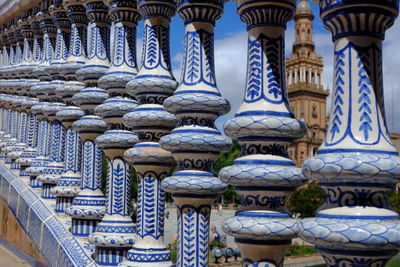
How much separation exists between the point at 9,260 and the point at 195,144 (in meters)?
4.30

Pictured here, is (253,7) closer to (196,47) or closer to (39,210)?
(196,47)

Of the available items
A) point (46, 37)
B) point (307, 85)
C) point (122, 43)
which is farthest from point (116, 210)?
point (307, 85)

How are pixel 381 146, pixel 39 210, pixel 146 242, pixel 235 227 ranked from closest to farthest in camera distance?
pixel 381 146 → pixel 235 227 → pixel 146 242 → pixel 39 210

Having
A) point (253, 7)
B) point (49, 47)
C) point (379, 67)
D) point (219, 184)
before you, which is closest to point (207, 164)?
point (219, 184)

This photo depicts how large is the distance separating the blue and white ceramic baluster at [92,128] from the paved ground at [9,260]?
202cm

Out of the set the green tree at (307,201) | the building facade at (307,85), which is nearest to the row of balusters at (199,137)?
the green tree at (307,201)

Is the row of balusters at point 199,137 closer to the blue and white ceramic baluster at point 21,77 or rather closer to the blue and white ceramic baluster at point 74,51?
the blue and white ceramic baluster at point 74,51

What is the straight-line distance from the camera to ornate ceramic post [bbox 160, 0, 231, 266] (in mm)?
2954

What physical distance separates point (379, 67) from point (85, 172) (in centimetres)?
296

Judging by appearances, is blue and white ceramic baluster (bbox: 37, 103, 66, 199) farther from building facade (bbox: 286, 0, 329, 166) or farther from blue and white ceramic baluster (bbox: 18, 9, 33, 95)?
building facade (bbox: 286, 0, 329, 166)

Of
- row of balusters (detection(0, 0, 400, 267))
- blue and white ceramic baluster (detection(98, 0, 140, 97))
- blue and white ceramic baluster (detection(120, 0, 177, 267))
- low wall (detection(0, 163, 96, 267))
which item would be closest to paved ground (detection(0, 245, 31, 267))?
low wall (detection(0, 163, 96, 267))

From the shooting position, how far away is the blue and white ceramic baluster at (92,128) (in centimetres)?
441

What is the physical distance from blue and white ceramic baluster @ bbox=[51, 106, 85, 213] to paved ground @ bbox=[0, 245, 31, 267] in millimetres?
1447

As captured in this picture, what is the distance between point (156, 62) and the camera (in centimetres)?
355
